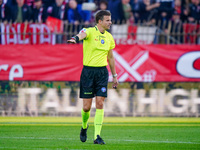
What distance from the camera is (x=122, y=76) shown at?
1538 centimetres

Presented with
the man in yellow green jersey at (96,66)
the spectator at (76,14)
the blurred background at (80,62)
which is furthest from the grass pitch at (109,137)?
the spectator at (76,14)

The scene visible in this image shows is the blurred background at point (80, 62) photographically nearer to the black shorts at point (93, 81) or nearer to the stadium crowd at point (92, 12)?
the stadium crowd at point (92, 12)

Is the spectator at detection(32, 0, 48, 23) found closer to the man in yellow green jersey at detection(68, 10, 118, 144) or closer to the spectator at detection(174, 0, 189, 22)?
the spectator at detection(174, 0, 189, 22)

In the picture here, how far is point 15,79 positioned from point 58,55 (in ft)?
5.04

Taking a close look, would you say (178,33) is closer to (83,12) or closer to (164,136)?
(83,12)

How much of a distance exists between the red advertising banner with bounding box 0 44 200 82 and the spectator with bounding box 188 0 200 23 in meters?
2.50

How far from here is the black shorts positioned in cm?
878

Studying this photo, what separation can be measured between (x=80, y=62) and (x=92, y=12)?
102 inches

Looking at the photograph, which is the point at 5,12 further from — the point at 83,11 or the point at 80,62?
the point at 80,62

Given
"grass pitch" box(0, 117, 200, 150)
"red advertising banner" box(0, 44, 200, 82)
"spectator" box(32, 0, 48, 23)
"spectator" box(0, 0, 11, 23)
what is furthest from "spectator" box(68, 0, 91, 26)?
"grass pitch" box(0, 117, 200, 150)

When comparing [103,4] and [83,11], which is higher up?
→ [103,4]

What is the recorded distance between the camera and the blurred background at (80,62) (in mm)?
15492

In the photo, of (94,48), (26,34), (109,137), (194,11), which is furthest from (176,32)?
(94,48)

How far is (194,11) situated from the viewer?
1789 cm
